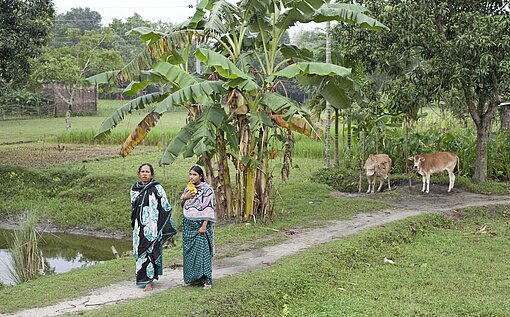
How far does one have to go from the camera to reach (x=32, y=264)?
8156mm

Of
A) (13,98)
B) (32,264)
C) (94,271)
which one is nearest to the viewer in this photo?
(94,271)

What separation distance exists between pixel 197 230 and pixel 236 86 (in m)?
3.16

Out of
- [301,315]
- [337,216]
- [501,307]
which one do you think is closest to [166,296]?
[301,315]

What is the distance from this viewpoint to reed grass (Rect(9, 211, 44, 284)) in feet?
26.5

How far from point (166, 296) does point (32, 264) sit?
266 cm

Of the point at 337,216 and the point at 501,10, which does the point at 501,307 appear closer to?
the point at 337,216

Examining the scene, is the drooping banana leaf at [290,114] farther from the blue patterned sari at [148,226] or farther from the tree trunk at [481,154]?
the tree trunk at [481,154]

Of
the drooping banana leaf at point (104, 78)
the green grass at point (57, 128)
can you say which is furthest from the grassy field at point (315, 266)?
the green grass at point (57, 128)

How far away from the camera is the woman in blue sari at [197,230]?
6672 mm

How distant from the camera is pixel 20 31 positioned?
559 inches

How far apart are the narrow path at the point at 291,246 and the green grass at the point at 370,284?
0.97ft

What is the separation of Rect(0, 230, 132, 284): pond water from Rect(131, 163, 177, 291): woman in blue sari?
384 cm

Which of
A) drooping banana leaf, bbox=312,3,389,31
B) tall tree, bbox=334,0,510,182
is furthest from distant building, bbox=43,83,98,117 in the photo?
drooping banana leaf, bbox=312,3,389,31

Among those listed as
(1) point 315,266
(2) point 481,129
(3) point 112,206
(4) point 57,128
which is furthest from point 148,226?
(4) point 57,128
